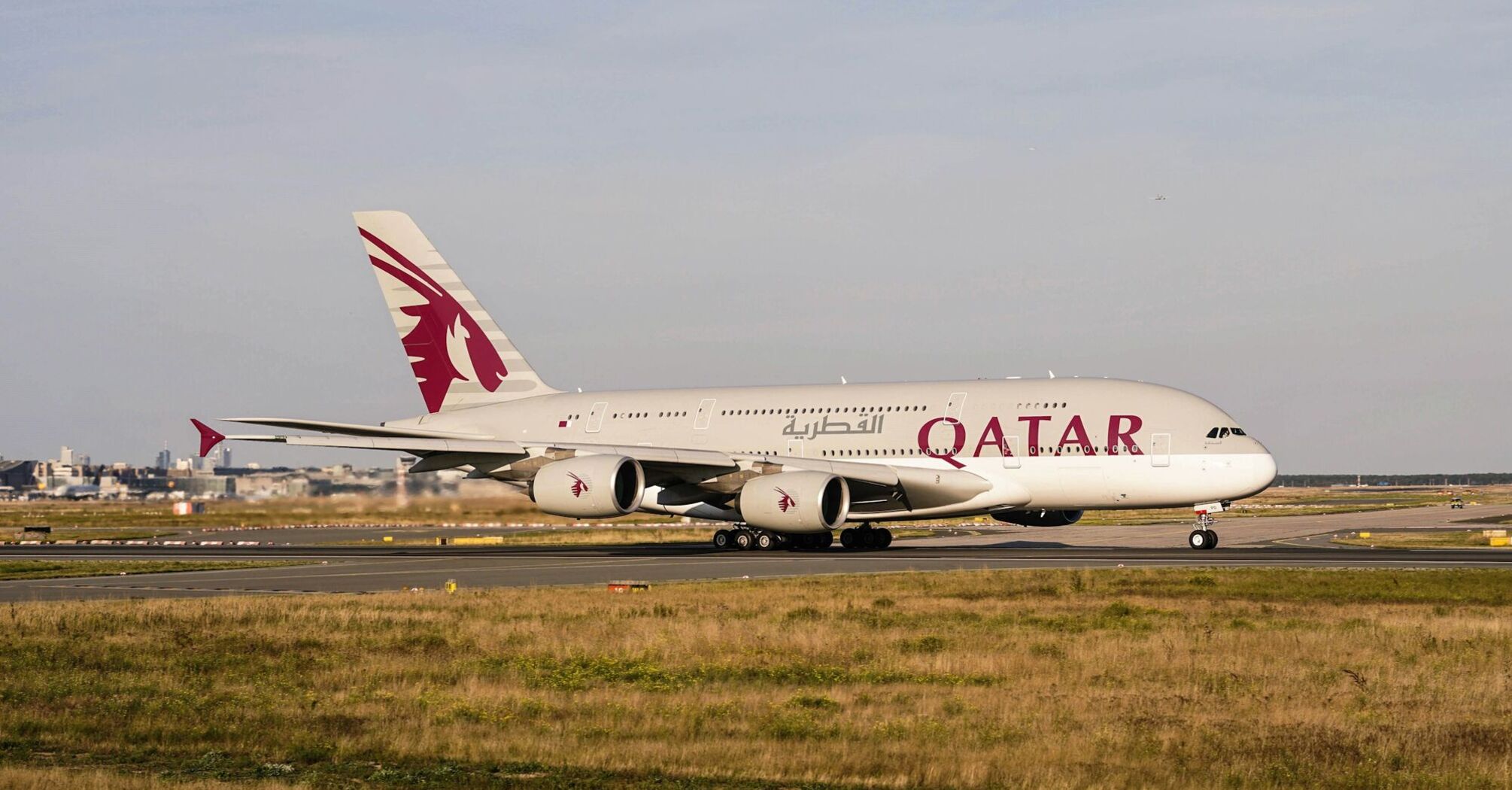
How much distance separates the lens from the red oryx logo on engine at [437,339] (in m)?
52.8

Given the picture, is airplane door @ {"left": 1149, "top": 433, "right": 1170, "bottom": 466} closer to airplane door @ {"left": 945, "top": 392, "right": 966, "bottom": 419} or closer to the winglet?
airplane door @ {"left": 945, "top": 392, "right": 966, "bottom": 419}

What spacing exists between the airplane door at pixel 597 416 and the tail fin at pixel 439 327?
9.22 feet

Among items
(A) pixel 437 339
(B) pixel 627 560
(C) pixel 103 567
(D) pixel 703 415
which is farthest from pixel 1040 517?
(C) pixel 103 567


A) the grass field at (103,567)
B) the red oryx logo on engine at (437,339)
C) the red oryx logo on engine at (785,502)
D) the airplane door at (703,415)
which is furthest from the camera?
the red oryx logo on engine at (437,339)

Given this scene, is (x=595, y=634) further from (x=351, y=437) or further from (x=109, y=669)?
(x=351, y=437)

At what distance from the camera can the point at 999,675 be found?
699 inches

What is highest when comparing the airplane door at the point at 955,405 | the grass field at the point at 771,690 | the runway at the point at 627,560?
the airplane door at the point at 955,405

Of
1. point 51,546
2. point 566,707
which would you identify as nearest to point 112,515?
point 51,546

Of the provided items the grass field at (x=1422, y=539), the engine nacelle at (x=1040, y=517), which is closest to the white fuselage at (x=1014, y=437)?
the engine nacelle at (x=1040, y=517)

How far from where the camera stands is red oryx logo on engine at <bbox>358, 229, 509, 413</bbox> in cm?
5278

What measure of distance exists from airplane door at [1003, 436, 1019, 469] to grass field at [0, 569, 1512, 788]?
1432cm

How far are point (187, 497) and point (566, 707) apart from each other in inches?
2708

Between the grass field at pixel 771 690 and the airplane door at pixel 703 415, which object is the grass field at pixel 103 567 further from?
the airplane door at pixel 703 415

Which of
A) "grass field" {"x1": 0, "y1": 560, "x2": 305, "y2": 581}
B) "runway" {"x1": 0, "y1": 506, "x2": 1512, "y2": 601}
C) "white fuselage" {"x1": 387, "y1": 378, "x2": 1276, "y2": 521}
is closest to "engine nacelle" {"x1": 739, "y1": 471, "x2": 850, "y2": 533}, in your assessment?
"runway" {"x1": 0, "y1": 506, "x2": 1512, "y2": 601}
